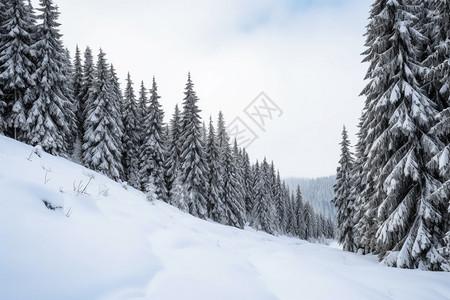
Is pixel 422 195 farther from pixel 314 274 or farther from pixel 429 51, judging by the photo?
pixel 314 274

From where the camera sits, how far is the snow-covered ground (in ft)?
8.80

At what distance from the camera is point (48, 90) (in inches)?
894

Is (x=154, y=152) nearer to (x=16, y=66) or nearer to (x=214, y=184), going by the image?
(x=214, y=184)

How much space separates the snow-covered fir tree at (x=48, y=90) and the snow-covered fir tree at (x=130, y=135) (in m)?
9.73

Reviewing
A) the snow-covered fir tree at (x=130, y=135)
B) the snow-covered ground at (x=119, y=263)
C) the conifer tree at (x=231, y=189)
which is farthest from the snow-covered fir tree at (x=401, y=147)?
the snow-covered fir tree at (x=130, y=135)

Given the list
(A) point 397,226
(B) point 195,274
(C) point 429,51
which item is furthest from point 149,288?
(C) point 429,51

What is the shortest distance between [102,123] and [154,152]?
7.08 meters

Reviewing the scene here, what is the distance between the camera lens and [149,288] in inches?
127

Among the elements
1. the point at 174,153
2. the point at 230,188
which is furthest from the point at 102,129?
the point at 230,188

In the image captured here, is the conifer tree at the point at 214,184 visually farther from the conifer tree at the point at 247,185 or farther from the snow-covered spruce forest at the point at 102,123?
the conifer tree at the point at 247,185

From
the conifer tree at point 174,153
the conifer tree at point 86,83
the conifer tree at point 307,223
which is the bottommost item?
the conifer tree at point 307,223

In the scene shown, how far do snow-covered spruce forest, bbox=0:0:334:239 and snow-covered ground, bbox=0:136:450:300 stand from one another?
28.9 feet

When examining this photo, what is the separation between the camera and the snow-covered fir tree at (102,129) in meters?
26.9

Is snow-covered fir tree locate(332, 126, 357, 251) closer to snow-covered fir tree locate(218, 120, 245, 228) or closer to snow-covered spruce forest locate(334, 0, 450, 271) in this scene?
snow-covered fir tree locate(218, 120, 245, 228)
